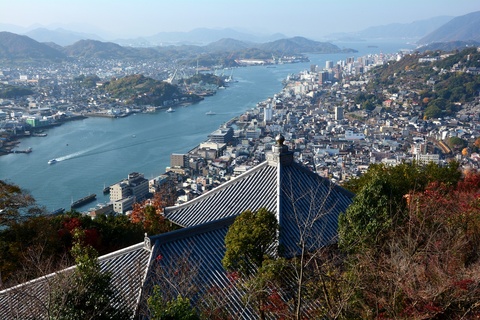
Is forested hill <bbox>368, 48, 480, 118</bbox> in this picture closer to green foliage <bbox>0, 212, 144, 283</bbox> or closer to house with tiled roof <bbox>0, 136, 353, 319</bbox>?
green foliage <bbox>0, 212, 144, 283</bbox>

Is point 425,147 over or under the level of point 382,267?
under

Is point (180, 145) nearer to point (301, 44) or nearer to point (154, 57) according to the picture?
point (154, 57)

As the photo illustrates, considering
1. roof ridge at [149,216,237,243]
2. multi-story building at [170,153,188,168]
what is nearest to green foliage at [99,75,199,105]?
multi-story building at [170,153,188,168]

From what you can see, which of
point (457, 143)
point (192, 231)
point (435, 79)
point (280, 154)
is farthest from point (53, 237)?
point (435, 79)

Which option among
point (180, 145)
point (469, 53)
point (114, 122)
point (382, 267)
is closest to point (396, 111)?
Result: point (469, 53)

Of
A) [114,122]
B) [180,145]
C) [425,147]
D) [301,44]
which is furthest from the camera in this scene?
[301,44]

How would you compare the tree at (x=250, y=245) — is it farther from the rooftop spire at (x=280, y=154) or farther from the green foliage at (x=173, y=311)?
the rooftop spire at (x=280, y=154)

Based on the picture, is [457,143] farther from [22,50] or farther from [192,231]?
[22,50]
